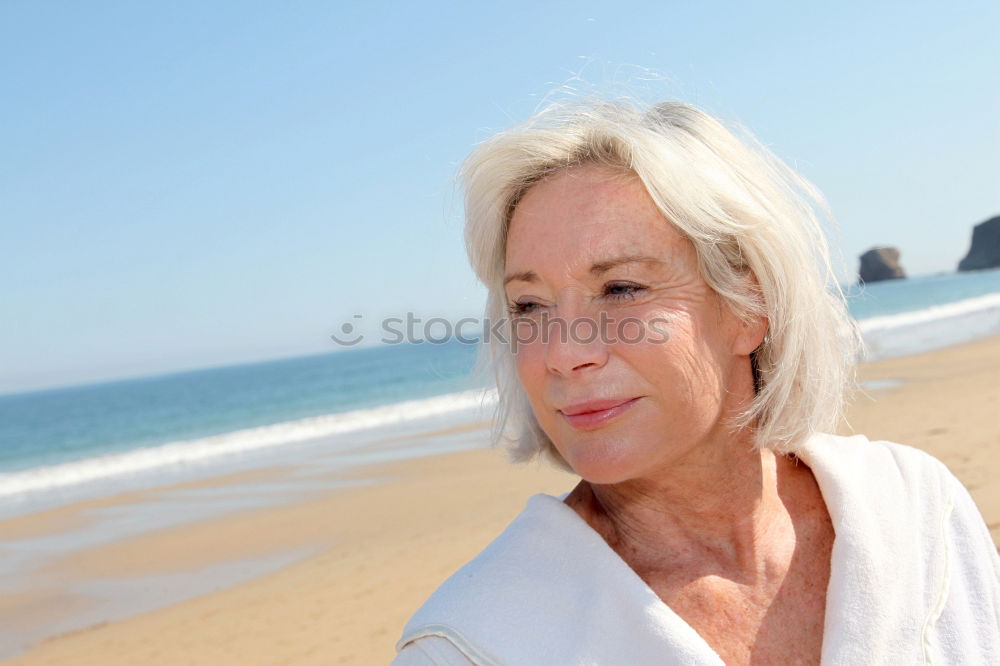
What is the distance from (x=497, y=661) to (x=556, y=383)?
591 millimetres

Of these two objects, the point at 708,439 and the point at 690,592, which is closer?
the point at 690,592

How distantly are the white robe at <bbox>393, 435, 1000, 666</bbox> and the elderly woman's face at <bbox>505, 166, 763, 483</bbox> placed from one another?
21 centimetres

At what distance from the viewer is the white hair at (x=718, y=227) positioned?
176cm

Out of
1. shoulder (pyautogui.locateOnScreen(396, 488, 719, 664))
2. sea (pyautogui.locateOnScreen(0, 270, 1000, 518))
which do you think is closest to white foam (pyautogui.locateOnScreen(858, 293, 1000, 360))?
sea (pyautogui.locateOnScreen(0, 270, 1000, 518))

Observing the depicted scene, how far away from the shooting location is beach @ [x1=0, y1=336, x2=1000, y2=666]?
5.86m

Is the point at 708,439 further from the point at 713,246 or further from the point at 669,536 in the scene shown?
the point at 713,246

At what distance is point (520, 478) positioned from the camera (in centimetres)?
1005

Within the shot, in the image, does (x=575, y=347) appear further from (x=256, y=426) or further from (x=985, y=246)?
(x=985, y=246)

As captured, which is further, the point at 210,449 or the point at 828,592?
the point at 210,449

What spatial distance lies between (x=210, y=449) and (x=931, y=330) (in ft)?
78.2

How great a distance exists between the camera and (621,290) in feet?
5.73

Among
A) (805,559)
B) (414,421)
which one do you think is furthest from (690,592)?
(414,421)

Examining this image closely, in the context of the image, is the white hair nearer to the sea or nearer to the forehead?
the forehead

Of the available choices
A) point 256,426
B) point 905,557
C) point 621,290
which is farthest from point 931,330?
point 621,290
